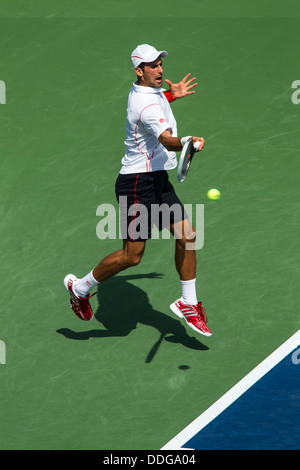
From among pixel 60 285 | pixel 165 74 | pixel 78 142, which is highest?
pixel 165 74

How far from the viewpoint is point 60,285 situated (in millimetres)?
10430

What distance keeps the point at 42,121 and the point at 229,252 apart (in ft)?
12.0

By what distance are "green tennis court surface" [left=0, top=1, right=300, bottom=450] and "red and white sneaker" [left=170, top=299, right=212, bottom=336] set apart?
21 cm

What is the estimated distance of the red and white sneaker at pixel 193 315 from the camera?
9.32 meters

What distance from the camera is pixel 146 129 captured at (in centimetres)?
A: 909

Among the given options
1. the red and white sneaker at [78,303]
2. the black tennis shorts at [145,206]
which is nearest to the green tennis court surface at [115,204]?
the red and white sneaker at [78,303]

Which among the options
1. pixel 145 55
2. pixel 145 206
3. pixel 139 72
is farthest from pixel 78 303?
pixel 145 55

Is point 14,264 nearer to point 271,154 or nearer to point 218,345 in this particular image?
point 218,345

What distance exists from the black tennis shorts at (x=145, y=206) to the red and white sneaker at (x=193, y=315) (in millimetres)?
732

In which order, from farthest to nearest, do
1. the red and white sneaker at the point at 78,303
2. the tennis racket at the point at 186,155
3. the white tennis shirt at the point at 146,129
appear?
1. the red and white sneaker at the point at 78,303
2. the white tennis shirt at the point at 146,129
3. the tennis racket at the point at 186,155

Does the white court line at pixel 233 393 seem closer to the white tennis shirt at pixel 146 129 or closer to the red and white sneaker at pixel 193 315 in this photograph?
the red and white sneaker at pixel 193 315

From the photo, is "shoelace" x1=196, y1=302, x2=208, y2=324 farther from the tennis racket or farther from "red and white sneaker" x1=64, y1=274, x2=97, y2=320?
the tennis racket

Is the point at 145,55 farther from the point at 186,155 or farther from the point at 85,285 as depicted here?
the point at 85,285

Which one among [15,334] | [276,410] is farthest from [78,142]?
[276,410]
